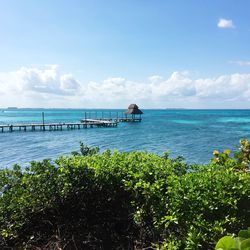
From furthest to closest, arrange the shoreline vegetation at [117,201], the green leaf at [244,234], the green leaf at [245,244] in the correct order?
the shoreline vegetation at [117,201] → the green leaf at [244,234] → the green leaf at [245,244]

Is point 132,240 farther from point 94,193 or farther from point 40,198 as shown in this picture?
point 40,198

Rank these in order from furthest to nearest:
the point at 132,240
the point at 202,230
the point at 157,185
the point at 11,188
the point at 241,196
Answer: the point at 11,188 → the point at 132,240 → the point at 157,185 → the point at 241,196 → the point at 202,230

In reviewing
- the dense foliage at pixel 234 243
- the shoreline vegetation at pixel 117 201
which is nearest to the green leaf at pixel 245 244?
the dense foliage at pixel 234 243

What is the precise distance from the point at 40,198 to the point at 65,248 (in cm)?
73

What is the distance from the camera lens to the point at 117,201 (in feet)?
13.3

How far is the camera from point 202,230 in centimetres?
289

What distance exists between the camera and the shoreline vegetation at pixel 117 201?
305 centimetres

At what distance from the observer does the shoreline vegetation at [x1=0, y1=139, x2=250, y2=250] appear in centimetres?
305

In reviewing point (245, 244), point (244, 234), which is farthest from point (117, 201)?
point (245, 244)

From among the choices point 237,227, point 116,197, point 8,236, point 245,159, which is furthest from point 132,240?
point 245,159

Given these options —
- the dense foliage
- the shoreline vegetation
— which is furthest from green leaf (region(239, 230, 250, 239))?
the shoreline vegetation

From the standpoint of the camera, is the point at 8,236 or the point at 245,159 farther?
the point at 245,159

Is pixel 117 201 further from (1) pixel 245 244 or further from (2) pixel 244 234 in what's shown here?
(1) pixel 245 244

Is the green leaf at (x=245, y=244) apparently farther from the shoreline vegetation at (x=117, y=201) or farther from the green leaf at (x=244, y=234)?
the shoreline vegetation at (x=117, y=201)
